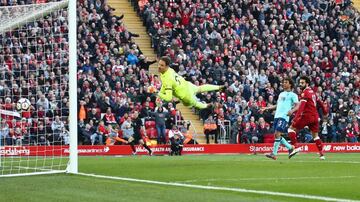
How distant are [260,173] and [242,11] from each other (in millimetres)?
27905

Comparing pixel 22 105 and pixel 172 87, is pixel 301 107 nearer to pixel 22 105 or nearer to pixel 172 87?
pixel 172 87

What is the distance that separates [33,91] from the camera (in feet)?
94.6

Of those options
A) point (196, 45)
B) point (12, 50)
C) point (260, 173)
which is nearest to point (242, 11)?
point (196, 45)

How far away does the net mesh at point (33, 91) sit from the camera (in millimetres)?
27133

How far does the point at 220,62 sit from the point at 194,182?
2548cm

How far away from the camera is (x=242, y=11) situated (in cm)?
4778

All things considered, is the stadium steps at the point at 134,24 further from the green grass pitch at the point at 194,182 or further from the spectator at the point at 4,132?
the green grass pitch at the point at 194,182

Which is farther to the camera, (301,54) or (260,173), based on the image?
(301,54)

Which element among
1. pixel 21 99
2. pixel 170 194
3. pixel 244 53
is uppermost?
pixel 244 53

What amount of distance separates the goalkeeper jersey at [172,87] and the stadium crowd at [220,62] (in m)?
7.31

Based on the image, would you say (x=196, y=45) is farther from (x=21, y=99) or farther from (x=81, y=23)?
(x=21, y=99)

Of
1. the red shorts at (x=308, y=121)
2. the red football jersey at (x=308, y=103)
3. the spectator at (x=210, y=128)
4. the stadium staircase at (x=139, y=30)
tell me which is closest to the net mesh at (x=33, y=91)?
the red shorts at (x=308, y=121)

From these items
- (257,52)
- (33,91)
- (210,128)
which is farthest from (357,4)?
(33,91)

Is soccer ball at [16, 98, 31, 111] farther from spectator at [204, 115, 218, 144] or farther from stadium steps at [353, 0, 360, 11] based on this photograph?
stadium steps at [353, 0, 360, 11]
